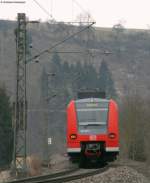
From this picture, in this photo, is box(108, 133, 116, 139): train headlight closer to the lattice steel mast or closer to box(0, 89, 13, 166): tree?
the lattice steel mast

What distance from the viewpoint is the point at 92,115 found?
2822 cm

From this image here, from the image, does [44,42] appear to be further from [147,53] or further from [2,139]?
[2,139]

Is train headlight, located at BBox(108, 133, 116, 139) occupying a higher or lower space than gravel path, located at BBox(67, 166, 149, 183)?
higher

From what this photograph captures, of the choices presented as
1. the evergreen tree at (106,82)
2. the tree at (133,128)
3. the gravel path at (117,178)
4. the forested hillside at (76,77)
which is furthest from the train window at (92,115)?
the evergreen tree at (106,82)

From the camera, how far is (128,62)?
617 feet

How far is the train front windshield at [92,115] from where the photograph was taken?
27.8 metres

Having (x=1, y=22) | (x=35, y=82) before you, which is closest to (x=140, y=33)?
(x=1, y=22)

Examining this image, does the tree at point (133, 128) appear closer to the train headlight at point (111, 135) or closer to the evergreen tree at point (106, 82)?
the train headlight at point (111, 135)

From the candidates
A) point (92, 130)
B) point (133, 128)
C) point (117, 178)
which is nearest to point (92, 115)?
point (92, 130)

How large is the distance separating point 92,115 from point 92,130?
82 centimetres

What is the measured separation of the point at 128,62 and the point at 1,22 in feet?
122

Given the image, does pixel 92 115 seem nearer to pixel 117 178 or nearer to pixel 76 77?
pixel 117 178

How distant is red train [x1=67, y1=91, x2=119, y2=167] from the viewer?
90.2ft

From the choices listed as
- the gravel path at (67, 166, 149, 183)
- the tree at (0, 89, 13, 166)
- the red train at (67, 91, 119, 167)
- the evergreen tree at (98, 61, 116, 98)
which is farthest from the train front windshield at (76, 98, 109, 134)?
the evergreen tree at (98, 61, 116, 98)
